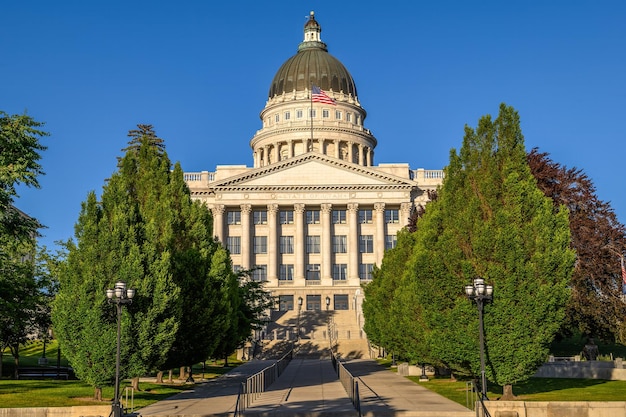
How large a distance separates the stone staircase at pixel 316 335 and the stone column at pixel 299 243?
9362 millimetres

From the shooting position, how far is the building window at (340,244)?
98.4 m

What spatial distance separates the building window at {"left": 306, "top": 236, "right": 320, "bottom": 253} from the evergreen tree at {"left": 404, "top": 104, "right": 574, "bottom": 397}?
6793cm

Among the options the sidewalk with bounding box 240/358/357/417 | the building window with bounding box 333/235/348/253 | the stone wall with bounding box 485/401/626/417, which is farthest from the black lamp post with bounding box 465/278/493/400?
the building window with bounding box 333/235/348/253

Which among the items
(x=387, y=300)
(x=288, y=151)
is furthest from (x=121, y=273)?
(x=288, y=151)

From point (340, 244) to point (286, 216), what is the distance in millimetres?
7864

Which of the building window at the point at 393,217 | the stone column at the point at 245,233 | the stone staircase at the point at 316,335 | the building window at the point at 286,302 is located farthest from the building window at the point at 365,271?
the stone column at the point at 245,233

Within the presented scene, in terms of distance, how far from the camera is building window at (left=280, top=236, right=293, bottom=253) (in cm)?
9894

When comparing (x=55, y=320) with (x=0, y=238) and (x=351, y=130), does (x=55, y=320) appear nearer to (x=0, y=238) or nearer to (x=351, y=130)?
(x=0, y=238)

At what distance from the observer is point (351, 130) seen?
122m

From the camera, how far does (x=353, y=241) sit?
96.9 metres

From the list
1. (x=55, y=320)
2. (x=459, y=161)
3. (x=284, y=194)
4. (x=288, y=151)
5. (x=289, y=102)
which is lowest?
(x=55, y=320)

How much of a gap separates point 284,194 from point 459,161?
2692 inches

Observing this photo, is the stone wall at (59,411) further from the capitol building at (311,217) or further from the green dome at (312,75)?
the green dome at (312,75)

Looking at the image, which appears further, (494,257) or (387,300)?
(387,300)
